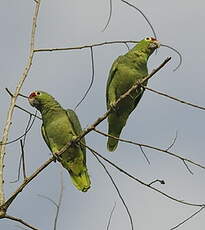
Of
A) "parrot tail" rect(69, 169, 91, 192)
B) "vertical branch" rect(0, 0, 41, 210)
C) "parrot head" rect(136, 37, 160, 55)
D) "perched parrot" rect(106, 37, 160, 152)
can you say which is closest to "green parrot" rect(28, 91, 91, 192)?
"parrot tail" rect(69, 169, 91, 192)

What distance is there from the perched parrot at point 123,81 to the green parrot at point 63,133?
0.43 m

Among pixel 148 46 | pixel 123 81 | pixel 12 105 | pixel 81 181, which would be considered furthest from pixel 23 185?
pixel 148 46

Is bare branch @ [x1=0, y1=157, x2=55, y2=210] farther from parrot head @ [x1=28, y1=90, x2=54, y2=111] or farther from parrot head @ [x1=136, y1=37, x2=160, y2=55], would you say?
parrot head @ [x1=136, y1=37, x2=160, y2=55]

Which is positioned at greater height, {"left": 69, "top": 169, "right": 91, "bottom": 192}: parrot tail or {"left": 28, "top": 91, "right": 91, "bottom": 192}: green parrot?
{"left": 28, "top": 91, "right": 91, "bottom": 192}: green parrot

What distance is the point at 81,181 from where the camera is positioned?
19.5 ft

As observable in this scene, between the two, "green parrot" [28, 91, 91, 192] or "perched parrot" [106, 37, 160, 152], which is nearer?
"green parrot" [28, 91, 91, 192]

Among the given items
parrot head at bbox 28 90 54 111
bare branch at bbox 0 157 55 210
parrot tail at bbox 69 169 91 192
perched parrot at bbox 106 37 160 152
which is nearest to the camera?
bare branch at bbox 0 157 55 210

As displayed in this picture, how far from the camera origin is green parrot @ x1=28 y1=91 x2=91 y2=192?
Answer: 19.5ft

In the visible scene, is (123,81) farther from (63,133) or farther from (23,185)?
(23,185)

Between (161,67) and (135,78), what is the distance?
2.94m

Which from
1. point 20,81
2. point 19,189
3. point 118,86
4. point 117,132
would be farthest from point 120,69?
point 19,189

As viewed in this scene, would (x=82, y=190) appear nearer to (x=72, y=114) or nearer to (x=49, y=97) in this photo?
(x=72, y=114)

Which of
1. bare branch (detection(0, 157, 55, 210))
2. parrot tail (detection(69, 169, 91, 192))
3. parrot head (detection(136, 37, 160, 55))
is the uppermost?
parrot head (detection(136, 37, 160, 55))

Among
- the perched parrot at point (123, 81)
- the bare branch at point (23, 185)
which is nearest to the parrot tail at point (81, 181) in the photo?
the perched parrot at point (123, 81)
